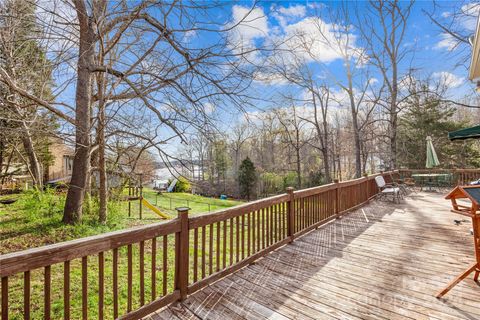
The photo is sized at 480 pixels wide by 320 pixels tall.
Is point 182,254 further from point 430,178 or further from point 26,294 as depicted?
point 430,178

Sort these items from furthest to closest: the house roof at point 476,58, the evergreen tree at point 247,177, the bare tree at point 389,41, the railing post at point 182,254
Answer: the evergreen tree at point 247,177 < the bare tree at point 389,41 < the house roof at point 476,58 < the railing post at point 182,254

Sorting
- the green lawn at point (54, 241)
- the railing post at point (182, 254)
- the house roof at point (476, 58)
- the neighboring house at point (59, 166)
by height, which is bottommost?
the green lawn at point (54, 241)

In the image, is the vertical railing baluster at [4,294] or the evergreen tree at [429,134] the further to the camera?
the evergreen tree at [429,134]

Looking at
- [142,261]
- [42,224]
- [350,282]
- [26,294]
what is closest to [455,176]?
[350,282]

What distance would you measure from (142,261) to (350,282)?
2.33 m

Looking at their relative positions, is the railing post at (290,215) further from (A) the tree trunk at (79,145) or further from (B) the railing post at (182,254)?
(A) the tree trunk at (79,145)

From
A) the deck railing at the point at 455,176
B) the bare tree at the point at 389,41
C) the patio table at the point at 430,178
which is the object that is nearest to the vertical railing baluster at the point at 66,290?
the deck railing at the point at 455,176

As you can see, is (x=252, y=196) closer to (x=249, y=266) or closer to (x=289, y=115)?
(x=289, y=115)

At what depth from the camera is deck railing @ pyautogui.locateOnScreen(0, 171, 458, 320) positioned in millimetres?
1691

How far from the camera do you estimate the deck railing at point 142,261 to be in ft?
5.55

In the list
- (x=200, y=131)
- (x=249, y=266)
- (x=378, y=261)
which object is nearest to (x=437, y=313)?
(x=378, y=261)

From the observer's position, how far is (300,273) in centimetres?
309

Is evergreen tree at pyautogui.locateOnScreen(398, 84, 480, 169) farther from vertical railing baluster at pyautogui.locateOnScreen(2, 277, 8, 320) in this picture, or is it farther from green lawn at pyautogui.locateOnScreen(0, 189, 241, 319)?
vertical railing baluster at pyautogui.locateOnScreen(2, 277, 8, 320)

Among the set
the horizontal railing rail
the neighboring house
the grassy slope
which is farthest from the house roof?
the neighboring house
